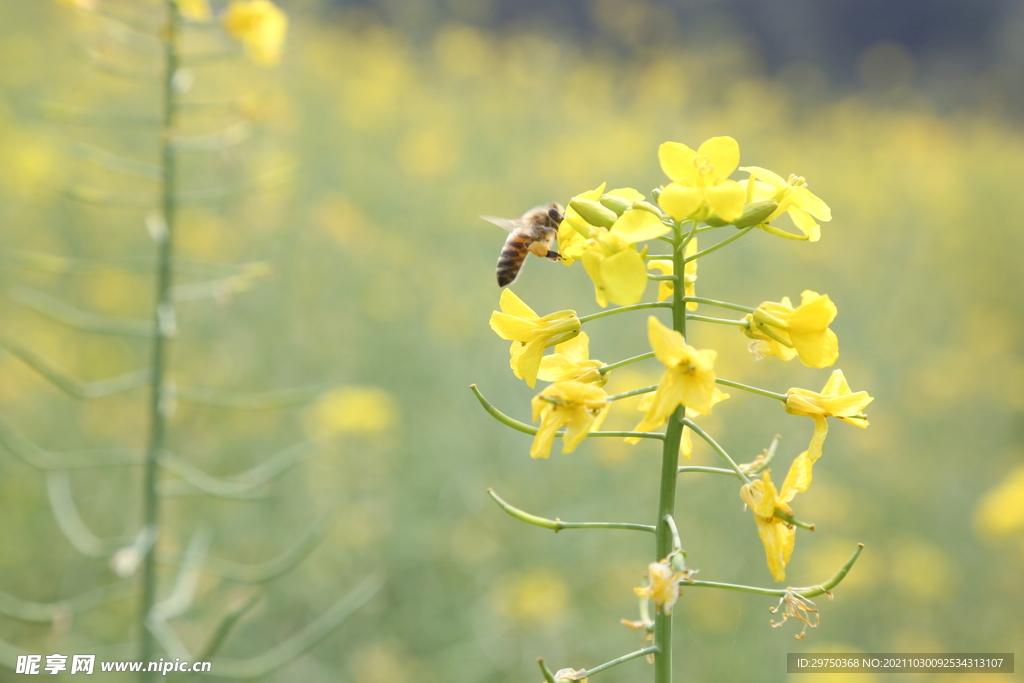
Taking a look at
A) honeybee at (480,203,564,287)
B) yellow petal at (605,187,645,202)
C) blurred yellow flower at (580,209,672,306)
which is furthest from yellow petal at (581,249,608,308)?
honeybee at (480,203,564,287)

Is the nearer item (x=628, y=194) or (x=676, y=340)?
(x=676, y=340)

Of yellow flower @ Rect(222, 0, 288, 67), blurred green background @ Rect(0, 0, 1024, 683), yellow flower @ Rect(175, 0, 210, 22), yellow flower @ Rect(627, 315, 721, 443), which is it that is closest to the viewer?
yellow flower @ Rect(627, 315, 721, 443)

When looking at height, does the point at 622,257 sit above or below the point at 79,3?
below

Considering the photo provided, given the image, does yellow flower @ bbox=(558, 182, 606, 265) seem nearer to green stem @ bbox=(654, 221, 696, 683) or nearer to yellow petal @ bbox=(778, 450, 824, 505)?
green stem @ bbox=(654, 221, 696, 683)

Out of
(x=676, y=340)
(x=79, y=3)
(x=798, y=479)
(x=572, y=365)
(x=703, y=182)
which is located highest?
(x=79, y=3)

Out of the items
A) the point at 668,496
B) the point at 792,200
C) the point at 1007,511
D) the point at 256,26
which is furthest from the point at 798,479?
the point at 1007,511

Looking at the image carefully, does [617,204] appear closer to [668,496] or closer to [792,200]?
[792,200]
